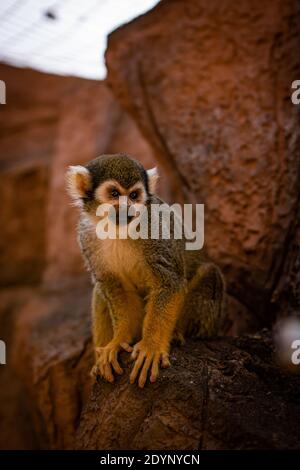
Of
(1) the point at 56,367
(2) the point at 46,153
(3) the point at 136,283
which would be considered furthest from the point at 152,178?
(2) the point at 46,153

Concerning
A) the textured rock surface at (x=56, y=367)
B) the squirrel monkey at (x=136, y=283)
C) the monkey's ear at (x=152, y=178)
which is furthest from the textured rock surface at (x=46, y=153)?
the monkey's ear at (x=152, y=178)

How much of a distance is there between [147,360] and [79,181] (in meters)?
1.16

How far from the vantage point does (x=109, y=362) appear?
276 centimetres

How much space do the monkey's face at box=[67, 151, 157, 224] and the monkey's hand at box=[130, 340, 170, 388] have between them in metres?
0.76

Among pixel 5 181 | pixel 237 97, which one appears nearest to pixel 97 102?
pixel 5 181

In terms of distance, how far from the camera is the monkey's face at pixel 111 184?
2.64 m

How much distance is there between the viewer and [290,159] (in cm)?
360

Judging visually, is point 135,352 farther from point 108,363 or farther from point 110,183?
point 110,183

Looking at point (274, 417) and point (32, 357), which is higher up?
point (274, 417)

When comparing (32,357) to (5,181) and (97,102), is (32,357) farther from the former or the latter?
A: (97,102)

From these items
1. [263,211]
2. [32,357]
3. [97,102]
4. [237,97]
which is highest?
[97,102]

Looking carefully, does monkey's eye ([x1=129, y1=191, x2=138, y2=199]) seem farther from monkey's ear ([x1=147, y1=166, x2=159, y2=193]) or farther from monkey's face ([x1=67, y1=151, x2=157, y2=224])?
monkey's ear ([x1=147, y1=166, x2=159, y2=193])

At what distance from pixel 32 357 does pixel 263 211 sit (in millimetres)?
2586

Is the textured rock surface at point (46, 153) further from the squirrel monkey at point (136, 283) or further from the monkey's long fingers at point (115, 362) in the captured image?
the monkey's long fingers at point (115, 362)
